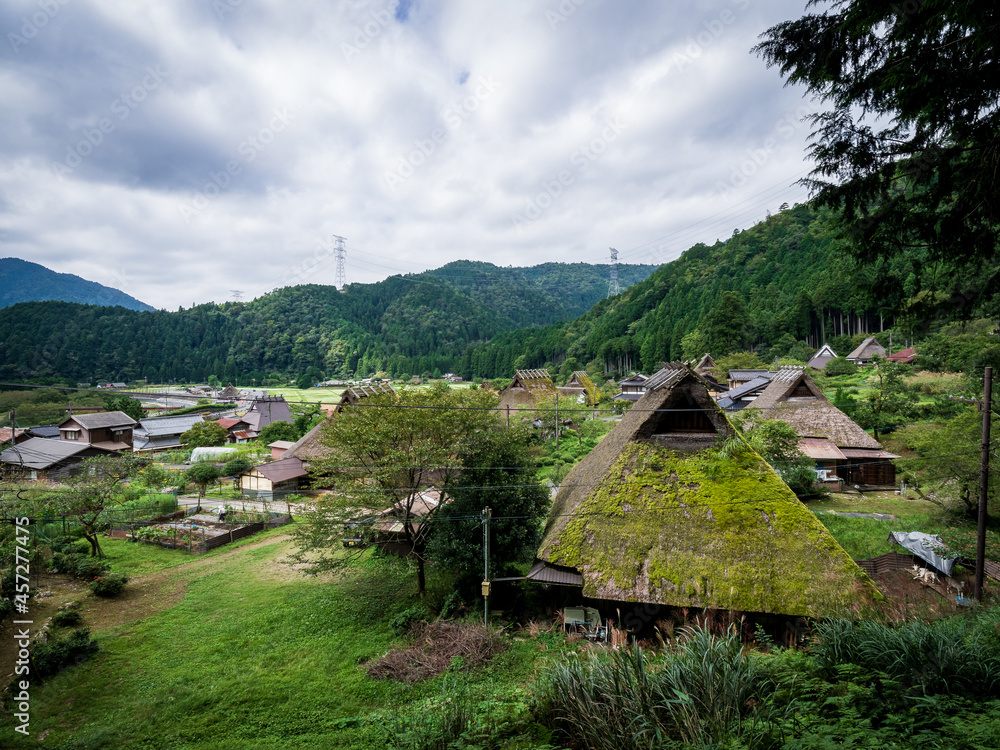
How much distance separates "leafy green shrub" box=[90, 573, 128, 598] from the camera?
12914mm

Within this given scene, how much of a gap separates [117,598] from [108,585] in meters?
0.60

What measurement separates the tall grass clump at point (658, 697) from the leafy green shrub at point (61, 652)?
11.4 m

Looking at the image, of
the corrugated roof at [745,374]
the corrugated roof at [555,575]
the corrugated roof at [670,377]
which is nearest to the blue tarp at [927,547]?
the corrugated roof at [670,377]

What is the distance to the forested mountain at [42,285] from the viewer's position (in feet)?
355

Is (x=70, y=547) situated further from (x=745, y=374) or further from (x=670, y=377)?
(x=745, y=374)

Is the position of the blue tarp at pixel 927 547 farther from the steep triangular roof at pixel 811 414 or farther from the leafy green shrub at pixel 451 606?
the leafy green shrub at pixel 451 606

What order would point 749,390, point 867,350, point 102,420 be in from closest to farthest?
point 749,390 → point 102,420 → point 867,350

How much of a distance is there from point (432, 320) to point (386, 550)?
10120 cm

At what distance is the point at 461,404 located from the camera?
13172 millimetres

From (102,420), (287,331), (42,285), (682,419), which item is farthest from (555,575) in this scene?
(42,285)

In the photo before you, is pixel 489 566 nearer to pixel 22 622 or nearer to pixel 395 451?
pixel 395 451

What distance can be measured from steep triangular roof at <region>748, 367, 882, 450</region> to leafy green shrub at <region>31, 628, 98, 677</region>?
25.8 m

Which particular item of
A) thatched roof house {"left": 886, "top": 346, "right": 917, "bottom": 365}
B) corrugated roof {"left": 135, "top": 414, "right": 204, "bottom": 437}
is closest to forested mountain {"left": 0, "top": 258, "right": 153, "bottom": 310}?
corrugated roof {"left": 135, "top": 414, "right": 204, "bottom": 437}

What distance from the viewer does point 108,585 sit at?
42.4ft
